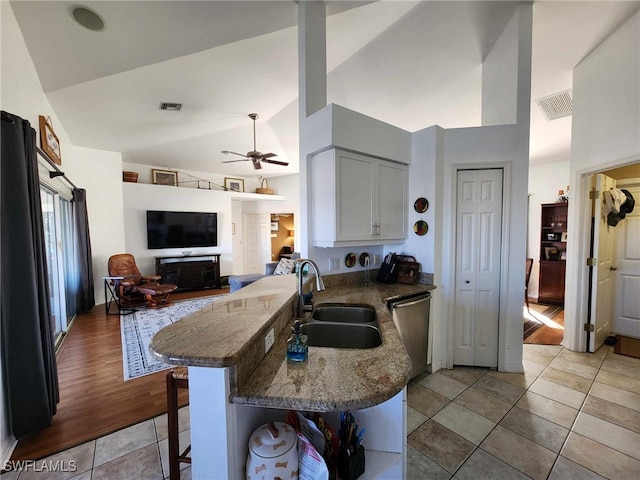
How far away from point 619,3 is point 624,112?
90 centimetres

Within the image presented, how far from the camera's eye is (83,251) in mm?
4422

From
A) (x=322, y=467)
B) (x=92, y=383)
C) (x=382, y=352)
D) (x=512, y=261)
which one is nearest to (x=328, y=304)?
(x=382, y=352)

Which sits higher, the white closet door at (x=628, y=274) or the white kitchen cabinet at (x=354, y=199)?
the white kitchen cabinet at (x=354, y=199)

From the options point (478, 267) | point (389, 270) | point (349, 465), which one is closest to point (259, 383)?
point (349, 465)

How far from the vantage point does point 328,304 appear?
6.66ft

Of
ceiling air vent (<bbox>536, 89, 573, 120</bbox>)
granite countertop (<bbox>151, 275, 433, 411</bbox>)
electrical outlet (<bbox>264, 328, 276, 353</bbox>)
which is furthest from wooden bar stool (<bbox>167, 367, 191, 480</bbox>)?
ceiling air vent (<bbox>536, 89, 573, 120</bbox>)

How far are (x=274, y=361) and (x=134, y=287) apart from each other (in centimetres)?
474

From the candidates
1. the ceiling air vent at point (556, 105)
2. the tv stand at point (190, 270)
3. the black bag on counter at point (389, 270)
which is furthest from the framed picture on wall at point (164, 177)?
the ceiling air vent at point (556, 105)

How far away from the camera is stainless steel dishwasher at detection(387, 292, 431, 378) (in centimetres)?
228

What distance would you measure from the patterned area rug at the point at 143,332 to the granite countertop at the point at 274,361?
1230 mm

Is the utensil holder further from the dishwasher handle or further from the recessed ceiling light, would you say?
the recessed ceiling light

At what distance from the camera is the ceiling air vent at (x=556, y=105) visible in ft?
11.7

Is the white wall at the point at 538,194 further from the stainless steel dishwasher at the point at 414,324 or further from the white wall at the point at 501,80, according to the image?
the stainless steel dishwasher at the point at 414,324

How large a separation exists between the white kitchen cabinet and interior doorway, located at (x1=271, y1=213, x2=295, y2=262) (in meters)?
6.07
